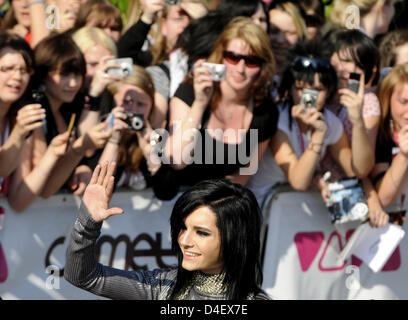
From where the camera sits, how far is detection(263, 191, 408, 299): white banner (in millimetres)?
5938

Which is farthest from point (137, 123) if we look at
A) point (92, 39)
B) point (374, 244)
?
point (374, 244)

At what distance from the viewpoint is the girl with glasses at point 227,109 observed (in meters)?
5.29

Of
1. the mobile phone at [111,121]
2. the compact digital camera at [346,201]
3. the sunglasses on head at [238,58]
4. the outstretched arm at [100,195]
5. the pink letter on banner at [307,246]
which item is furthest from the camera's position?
the pink letter on banner at [307,246]

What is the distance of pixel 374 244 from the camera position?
6117 mm

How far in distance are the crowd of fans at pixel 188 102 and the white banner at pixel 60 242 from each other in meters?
0.13

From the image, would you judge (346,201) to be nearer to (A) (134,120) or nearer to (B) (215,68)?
(B) (215,68)

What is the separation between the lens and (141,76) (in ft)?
18.0

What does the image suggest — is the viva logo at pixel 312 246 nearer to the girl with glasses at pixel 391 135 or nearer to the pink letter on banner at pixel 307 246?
the pink letter on banner at pixel 307 246

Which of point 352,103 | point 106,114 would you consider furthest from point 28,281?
point 352,103

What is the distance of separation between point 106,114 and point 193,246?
201 centimetres

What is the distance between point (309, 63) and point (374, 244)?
54.4 inches

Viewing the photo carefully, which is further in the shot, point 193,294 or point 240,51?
point 240,51

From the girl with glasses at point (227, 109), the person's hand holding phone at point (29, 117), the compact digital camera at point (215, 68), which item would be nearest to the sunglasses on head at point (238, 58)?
the girl with glasses at point (227, 109)
